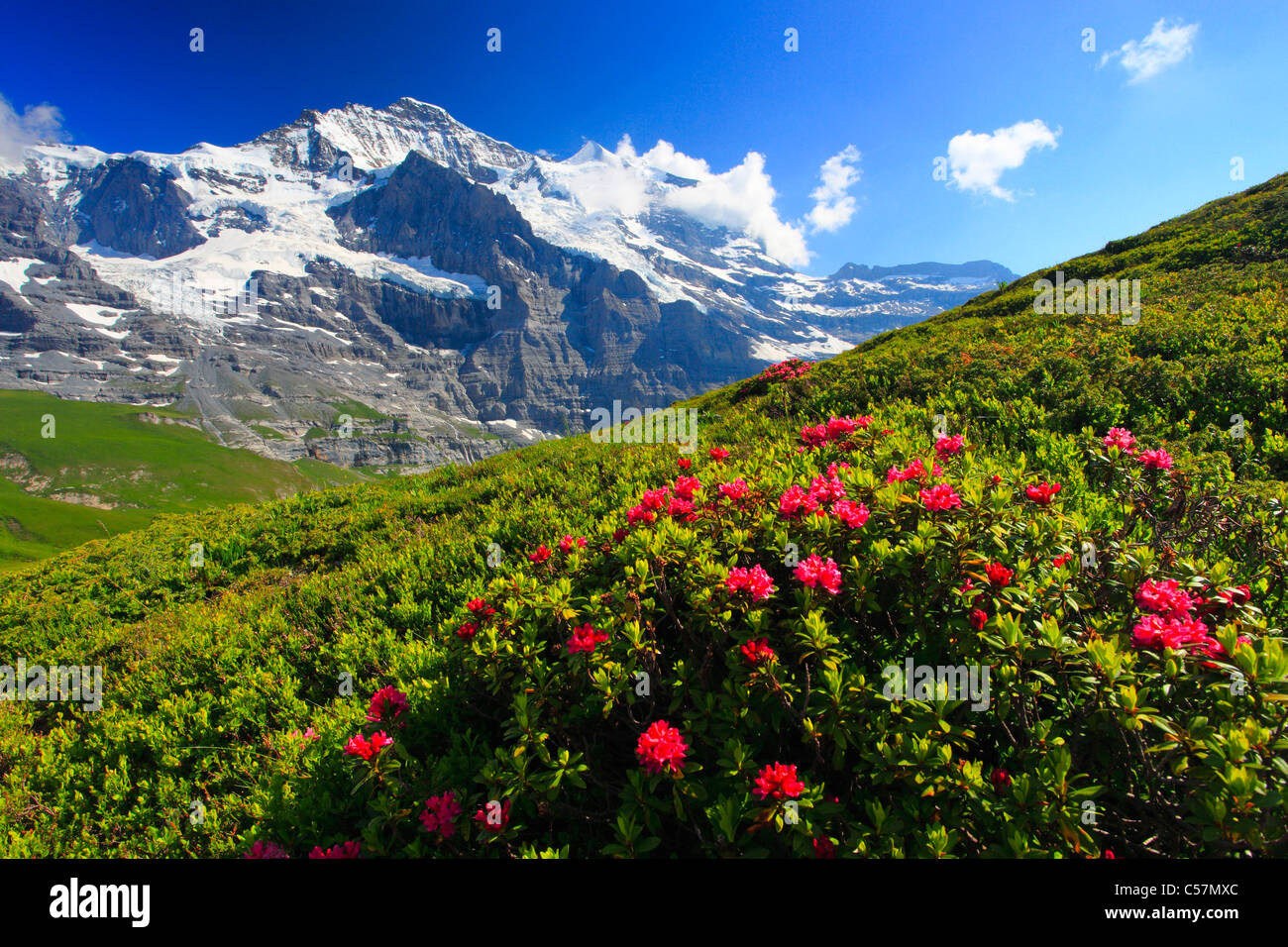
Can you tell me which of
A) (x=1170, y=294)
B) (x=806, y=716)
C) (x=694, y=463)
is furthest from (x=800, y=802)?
(x=1170, y=294)

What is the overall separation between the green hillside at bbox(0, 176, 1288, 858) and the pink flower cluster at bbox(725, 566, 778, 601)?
2 centimetres

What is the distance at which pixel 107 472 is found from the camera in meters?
144

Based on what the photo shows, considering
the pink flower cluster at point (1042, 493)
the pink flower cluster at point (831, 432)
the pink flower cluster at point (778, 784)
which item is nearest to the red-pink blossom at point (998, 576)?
the pink flower cluster at point (1042, 493)

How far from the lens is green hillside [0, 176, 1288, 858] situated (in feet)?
8.63

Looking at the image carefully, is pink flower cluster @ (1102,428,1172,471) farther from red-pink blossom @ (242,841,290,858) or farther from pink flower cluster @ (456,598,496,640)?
red-pink blossom @ (242,841,290,858)

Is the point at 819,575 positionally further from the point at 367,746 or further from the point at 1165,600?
the point at 367,746

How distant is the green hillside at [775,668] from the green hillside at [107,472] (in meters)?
128

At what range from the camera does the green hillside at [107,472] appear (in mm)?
103750

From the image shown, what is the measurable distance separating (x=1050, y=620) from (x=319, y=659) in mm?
6705

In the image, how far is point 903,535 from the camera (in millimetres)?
3602

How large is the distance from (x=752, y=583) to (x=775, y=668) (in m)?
0.51

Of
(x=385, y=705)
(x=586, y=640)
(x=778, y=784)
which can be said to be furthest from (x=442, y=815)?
(x=778, y=784)

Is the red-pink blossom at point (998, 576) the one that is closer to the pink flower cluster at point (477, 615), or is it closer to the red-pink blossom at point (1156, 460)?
the red-pink blossom at point (1156, 460)

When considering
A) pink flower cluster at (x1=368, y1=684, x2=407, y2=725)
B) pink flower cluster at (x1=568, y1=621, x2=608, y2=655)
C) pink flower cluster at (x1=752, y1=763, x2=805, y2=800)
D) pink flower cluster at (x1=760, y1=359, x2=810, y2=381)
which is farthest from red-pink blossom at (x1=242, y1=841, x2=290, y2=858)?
pink flower cluster at (x1=760, y1=359, x2=810, y2=381)
